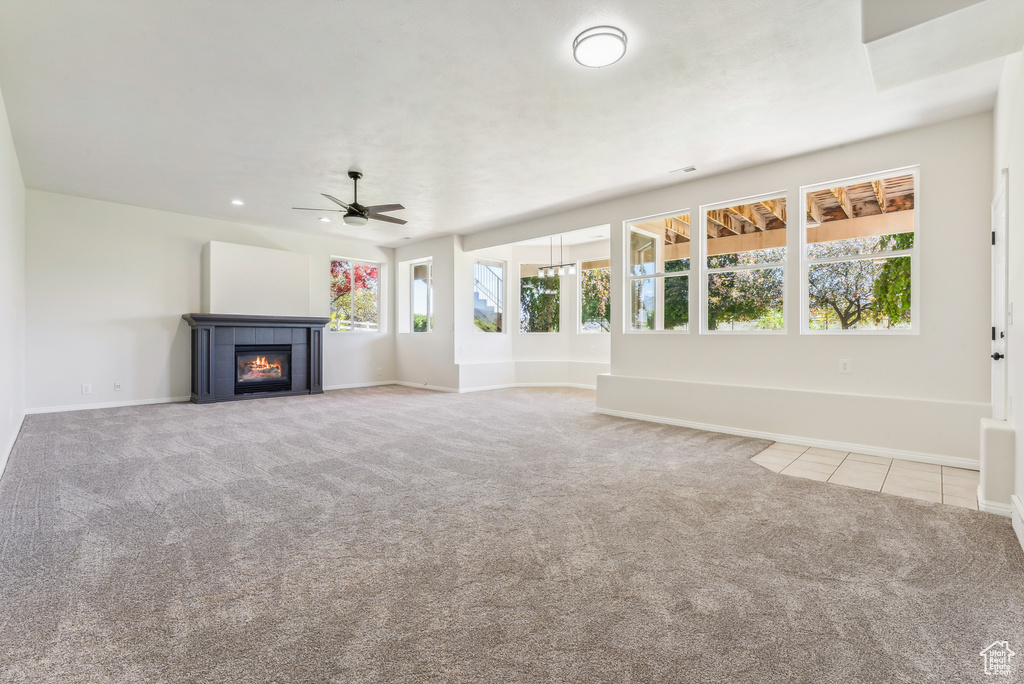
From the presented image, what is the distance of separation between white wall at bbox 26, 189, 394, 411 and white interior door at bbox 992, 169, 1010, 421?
904 centimetres

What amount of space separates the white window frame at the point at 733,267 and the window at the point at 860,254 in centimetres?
16

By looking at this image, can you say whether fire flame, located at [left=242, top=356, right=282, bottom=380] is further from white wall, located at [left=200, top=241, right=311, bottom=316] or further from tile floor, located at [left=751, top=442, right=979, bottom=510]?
tile floor, located at [left=751, top=442, right=979, bottom=510]

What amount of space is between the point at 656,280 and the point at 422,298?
16.7ft

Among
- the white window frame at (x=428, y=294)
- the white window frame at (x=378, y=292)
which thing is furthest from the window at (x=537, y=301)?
the white window frame at (x=378, y=292)

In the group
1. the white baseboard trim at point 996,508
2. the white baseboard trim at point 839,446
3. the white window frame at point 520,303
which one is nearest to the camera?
the white baseboard trim at point 996,508

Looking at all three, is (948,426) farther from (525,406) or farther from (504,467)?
(525,406)

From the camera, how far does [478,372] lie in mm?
8516

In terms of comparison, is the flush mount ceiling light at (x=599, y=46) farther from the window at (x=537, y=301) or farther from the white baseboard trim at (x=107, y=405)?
the white baseboard trim at (x=107, y=405)

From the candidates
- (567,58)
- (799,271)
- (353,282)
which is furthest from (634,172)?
(353,282)

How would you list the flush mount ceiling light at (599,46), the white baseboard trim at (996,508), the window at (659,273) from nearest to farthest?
the white baseboard trim at (996,508)
the flush mount ceiling light at (599,46)
the window at (659,273)

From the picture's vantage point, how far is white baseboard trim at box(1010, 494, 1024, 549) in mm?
2266

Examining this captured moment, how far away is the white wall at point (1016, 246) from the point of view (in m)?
2.37

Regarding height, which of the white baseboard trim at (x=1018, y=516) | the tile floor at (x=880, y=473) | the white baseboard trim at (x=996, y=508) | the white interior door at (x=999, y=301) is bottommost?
the tile floor at (x=880, y=473)

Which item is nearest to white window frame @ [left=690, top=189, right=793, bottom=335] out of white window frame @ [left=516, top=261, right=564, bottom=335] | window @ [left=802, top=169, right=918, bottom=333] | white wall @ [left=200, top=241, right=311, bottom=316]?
window @ [left=802, top=169, right=918, bottom=333]
